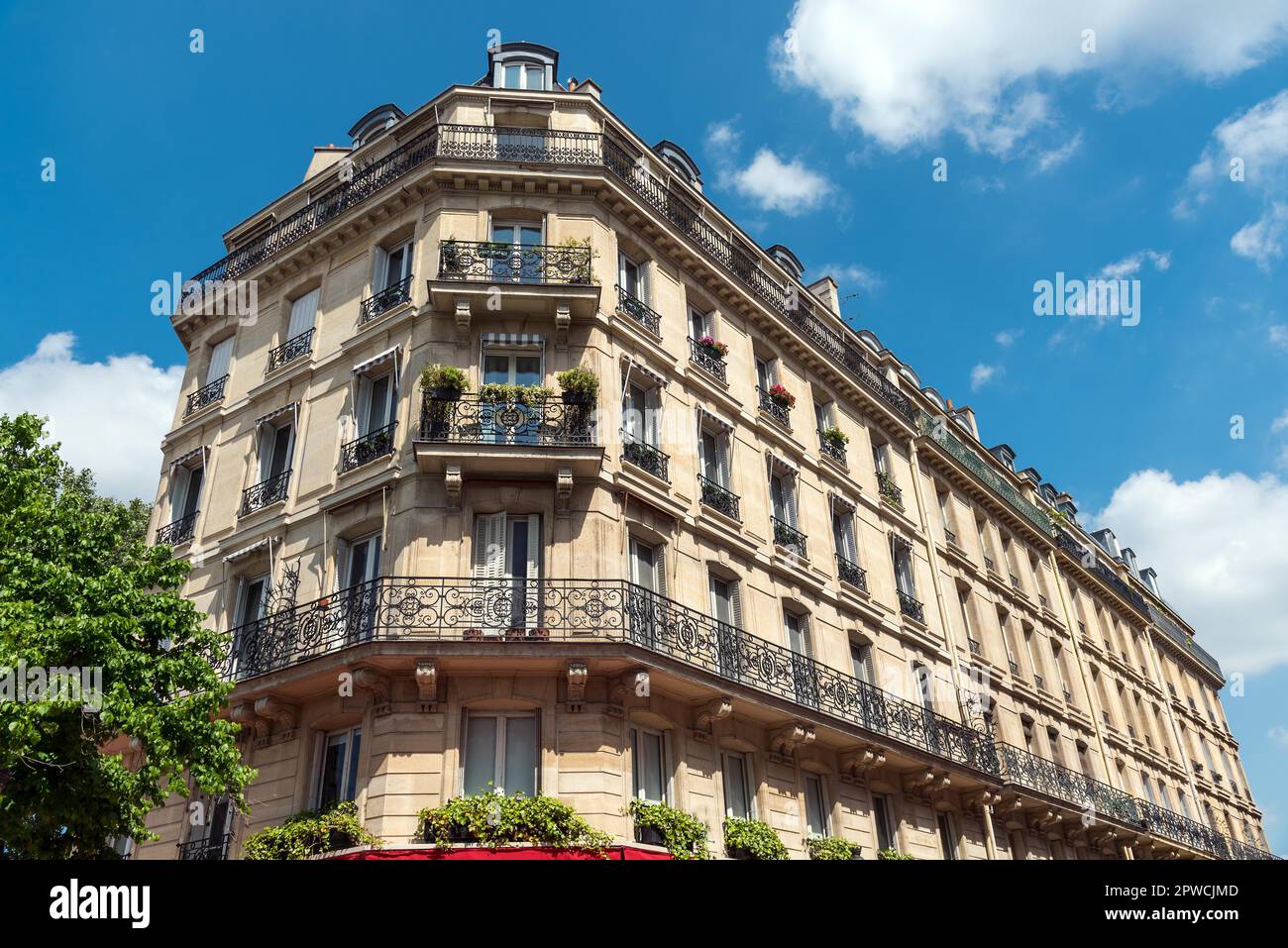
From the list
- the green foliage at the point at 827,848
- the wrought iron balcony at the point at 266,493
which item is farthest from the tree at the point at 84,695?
the green foliage at the point at 827,848

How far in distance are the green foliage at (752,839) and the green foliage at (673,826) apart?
2.89 ft

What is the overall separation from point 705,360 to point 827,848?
925 centimetres

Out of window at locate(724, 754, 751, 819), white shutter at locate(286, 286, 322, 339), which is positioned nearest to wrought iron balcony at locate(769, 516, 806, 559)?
window at locate(724, 754, 751, 819)

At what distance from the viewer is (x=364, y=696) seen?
12.5 meters

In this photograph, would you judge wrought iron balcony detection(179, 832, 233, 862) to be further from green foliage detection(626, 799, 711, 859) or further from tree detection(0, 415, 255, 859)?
green foliage detection(626, 799, 711, 859)

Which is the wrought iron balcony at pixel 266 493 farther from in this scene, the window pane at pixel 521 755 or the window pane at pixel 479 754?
the window pane at pixel 521 755

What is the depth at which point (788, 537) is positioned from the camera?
17.8 metres

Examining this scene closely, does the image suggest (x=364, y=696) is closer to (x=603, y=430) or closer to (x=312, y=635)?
(x=312, y=635)

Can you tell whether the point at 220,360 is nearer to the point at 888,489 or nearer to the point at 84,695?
the point at 84,695

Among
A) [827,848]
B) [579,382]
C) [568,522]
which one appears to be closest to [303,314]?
[579,382]

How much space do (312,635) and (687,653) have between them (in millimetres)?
5509

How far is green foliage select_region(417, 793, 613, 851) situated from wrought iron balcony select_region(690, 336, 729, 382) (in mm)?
9336

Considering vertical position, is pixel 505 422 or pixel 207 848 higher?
pixel 505 422

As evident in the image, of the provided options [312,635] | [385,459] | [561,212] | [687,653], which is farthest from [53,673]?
[561,212]
